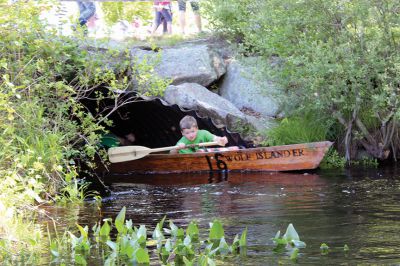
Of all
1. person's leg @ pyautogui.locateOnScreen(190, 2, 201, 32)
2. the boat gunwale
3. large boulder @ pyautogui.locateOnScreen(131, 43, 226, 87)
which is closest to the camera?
the boat gunwale

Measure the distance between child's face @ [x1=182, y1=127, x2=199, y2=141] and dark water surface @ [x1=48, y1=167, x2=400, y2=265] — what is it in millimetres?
649

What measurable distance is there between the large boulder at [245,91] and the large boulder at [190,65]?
0.24 metres

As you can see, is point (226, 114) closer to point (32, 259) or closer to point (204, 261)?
point (32, 259)

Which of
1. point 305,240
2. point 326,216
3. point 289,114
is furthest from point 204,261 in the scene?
point 289,114

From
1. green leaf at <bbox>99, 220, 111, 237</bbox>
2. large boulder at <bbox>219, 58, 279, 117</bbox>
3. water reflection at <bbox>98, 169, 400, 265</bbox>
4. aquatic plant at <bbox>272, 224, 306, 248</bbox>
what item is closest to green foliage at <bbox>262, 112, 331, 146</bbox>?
large boulder at <bbox>219, 58, 279, 117</bbox>

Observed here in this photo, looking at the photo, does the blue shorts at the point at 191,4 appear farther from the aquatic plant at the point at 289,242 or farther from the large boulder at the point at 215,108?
the aquatic plant at the point at 289,242

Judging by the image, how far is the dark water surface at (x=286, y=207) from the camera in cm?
677

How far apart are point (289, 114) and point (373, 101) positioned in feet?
6.83

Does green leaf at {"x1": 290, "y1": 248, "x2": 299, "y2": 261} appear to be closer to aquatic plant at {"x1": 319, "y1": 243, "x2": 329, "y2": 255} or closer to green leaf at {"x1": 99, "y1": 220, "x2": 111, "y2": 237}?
aquatic plant at {"x1": 319, "y1": 243, "x2": 329, "y2": 255}

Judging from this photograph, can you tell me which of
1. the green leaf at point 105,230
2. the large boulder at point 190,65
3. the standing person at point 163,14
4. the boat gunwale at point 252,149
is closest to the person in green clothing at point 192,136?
the boat gunwale at point 252,149

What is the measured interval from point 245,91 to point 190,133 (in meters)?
3.34

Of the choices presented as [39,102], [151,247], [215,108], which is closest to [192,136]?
[215,108]

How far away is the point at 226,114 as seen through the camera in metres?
14.9

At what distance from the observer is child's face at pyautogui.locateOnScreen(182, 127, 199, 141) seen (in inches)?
524
